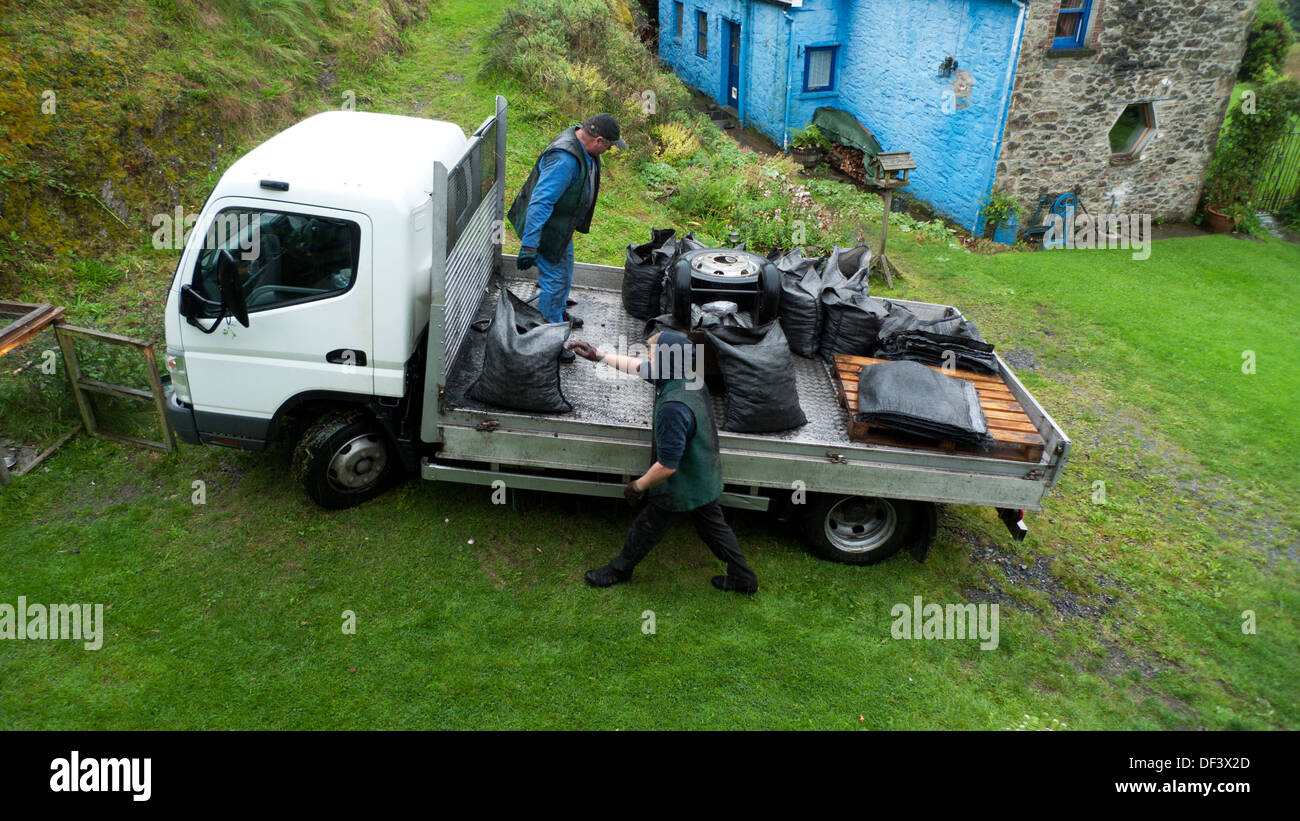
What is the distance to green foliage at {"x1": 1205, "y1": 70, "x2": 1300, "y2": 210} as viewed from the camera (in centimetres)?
1473

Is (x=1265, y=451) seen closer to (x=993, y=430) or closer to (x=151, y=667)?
(x=993, y=430)

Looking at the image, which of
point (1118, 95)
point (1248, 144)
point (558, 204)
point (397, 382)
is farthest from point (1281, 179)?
point (397, 382)

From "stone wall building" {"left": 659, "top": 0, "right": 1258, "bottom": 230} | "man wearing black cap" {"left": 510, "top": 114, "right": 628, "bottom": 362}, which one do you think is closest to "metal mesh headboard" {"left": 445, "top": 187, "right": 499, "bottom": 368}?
"man wearing black cap" {"left": 510, "top": 114, "right": 628, "bottom": 362}

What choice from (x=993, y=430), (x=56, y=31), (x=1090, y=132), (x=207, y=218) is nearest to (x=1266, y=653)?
(x=993, y=430)

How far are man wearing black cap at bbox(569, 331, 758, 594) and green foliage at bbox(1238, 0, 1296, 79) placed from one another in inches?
1121

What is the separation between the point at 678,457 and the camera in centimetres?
480

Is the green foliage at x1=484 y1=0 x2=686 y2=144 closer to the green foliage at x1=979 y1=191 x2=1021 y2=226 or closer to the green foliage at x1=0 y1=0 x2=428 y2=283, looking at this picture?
the green foliage at x1=0 y1=0 x2=428 y2=283

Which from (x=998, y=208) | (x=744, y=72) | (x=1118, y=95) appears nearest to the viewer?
(x=998, y=208)

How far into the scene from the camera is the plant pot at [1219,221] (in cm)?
1512

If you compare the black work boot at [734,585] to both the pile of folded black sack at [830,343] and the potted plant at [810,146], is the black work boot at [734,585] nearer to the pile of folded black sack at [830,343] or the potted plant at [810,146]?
the pile of folded black sack at [830,343]

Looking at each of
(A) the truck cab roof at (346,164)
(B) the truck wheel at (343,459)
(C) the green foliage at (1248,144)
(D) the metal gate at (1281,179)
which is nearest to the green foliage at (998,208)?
(C) the green foliage at (1248,144)

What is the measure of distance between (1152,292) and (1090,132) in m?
3.59

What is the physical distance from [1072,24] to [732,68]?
8622mm

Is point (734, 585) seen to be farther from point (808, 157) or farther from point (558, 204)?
point (808, 157)
